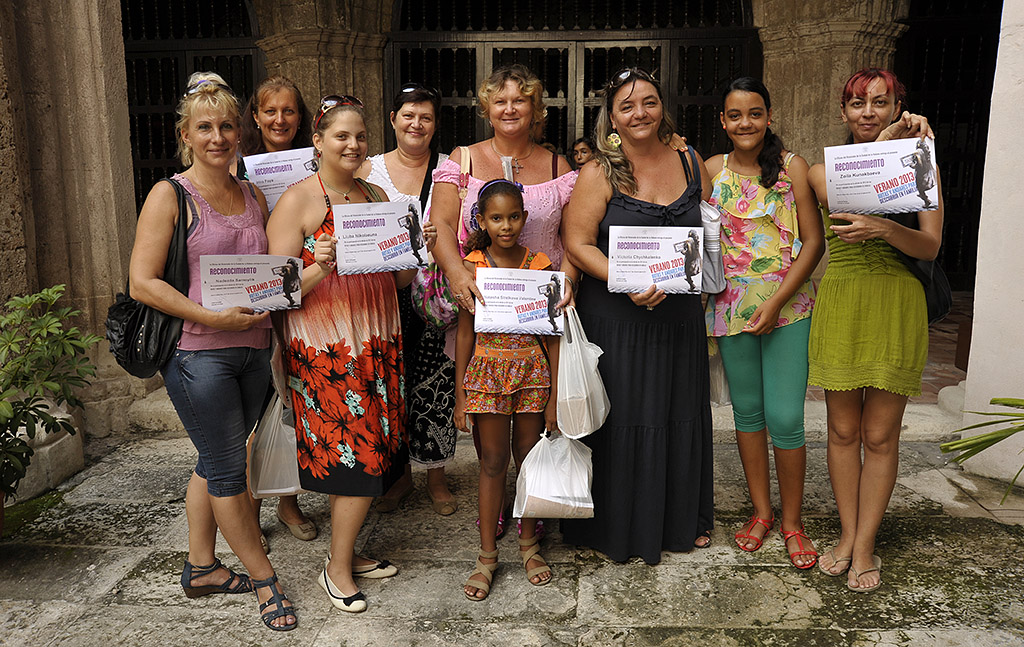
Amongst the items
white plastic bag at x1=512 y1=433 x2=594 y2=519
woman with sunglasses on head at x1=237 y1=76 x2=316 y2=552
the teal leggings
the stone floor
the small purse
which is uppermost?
woman with sunglasses on head at x1=237 y1=76 x2=316 y2=552

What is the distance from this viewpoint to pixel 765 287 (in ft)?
10.4

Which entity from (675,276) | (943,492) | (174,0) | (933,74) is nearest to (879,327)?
(675,276)

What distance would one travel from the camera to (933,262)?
2.96 metres

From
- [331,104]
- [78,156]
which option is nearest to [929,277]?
[331,104]

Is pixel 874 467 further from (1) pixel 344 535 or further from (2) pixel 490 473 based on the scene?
(1) pixel 344 535

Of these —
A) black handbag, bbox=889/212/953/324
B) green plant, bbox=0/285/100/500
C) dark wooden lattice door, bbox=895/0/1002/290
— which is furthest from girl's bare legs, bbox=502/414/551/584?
dark wooden lattice door, bbox=895/0/1002/290

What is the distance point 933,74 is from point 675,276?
32.4ft

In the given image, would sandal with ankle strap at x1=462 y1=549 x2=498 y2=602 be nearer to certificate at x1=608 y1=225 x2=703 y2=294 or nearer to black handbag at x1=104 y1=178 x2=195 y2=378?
certificate at x1=608 y1=225 x2=703 y2=294

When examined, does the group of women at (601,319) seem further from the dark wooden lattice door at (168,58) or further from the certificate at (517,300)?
the dark wooden lattice door at (168,58)

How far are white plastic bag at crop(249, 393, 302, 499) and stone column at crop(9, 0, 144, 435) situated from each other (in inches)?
86.3

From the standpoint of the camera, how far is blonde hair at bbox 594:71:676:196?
3016 mm

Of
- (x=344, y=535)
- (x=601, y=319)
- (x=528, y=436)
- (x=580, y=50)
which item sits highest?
(x=580, y=50)

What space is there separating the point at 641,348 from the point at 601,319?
19cm

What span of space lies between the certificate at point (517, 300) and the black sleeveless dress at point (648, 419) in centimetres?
36
